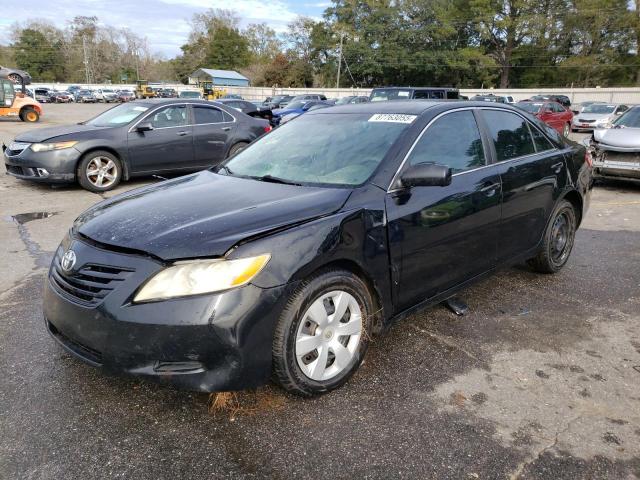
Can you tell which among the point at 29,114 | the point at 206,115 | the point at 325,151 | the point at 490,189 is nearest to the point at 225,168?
the point at 325,151

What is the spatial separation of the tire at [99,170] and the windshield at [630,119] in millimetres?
9503

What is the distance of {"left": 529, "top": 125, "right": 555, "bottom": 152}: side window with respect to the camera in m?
4.30

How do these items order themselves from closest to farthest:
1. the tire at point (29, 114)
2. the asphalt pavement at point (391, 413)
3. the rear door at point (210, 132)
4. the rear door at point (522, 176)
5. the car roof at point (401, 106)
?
the asphalt pavement at point (391, 413) → the car roof at point (401, 106) → the rear door at point (522, 176) → the rear door at point (210, 132) → the tire at point (29, 114)

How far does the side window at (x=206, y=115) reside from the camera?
30.9 feet

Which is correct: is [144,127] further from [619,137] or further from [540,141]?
[619,137]

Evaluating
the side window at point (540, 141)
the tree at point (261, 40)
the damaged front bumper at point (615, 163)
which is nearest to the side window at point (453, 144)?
the side window at point (540, 141)

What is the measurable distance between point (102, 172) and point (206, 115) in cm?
227

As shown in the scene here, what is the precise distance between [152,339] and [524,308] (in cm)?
296

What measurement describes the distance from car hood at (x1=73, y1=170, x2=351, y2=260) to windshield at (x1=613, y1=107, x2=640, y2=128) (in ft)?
29.8

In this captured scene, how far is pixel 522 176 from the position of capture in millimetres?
3920

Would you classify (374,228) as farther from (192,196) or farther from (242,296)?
(192,196)

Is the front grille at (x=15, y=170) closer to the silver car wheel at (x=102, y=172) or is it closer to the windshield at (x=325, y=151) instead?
the silver car wheel at (x=102, y=172)

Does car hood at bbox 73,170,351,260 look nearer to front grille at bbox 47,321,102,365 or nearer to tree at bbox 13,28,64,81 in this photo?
front grille at bbox 47,321,102,365

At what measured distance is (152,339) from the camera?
7.43ft
